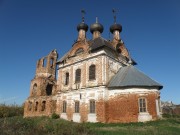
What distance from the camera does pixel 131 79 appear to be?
17.3 metres

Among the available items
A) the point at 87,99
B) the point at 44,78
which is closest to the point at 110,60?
the point at 87,99

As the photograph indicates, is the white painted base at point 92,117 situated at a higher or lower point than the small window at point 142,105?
lower

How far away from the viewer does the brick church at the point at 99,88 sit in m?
16.5

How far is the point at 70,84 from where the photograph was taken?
21.1 m

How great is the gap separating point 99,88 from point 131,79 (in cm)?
324

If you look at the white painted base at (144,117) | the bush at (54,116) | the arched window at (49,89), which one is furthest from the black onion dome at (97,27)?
the white painted base at (144,117)

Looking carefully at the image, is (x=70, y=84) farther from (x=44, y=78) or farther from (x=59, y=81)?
(x=44, y=78)

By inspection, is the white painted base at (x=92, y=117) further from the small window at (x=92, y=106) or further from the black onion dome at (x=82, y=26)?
the black onion dome at (x=82, y=26)

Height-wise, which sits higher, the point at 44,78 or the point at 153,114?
the point at 44,78

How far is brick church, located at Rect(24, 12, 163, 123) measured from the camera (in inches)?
648

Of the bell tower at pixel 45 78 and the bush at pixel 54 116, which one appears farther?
the bell tower at pixel 45 78

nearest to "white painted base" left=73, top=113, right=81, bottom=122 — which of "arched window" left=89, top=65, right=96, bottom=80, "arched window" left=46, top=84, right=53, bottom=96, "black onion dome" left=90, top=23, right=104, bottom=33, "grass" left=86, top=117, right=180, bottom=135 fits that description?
"grass" left=86, top=117, right=180, bottom=135

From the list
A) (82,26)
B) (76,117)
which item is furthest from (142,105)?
(82,26)

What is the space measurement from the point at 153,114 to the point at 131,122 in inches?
84.2
